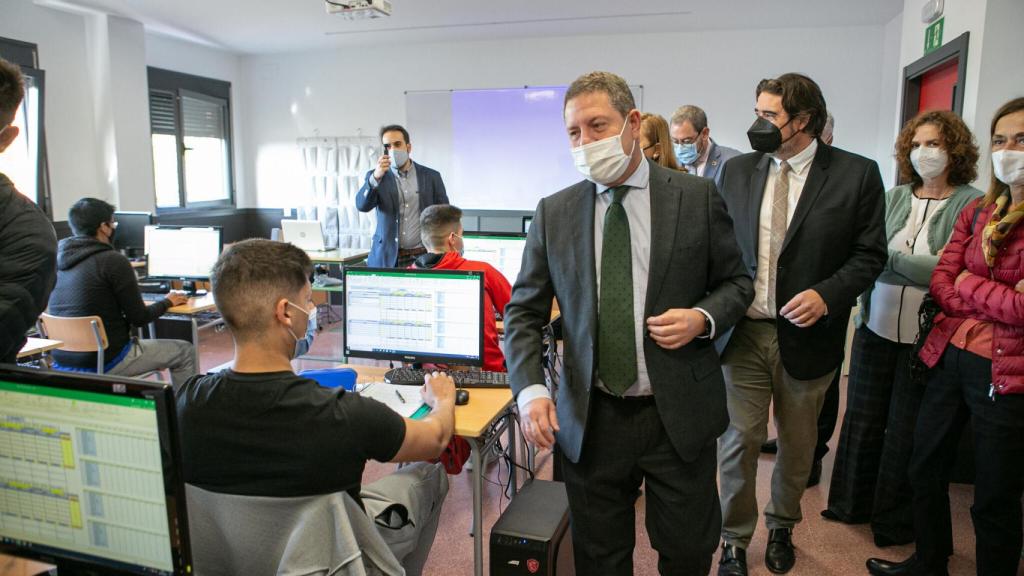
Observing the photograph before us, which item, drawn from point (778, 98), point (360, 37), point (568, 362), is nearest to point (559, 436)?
point (568, 362)

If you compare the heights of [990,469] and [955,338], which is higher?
[955,338]

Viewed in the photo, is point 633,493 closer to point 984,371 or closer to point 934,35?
point 984,371

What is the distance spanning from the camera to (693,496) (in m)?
1.65

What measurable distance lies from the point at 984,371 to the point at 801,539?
112 cm

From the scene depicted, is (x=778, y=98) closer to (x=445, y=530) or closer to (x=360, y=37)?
(x=445, y=530)

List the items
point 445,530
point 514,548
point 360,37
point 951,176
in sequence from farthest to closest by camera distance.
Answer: point 360,37 → point 445,530 → point 951,176 → point 514,548

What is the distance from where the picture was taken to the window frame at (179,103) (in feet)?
24.8

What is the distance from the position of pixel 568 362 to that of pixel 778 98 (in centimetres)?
123

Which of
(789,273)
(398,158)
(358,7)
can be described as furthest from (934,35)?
(358,7)

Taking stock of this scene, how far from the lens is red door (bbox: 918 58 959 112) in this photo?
400cm

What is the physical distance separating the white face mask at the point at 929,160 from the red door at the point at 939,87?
66.2 inches

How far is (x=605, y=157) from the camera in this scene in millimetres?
1592

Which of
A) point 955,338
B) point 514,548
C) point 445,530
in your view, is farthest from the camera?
point 445,530

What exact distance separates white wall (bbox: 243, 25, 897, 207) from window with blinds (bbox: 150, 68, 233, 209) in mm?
383
